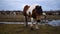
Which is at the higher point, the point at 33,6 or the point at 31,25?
the point at 33,6

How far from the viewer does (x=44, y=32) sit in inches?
124

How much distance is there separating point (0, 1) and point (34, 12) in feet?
1.91

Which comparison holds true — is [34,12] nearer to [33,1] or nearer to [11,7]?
[33,1]

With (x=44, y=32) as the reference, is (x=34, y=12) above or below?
above

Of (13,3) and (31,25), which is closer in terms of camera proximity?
(13,3)

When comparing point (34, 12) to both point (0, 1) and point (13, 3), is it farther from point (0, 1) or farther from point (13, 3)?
point (0, 1)

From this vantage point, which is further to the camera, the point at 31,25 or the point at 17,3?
the point at 31,25

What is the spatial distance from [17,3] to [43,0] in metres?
0.42

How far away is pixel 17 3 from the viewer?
10.3ft

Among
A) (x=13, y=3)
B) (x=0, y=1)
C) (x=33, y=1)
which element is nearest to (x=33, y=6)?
(x=33, y=1)

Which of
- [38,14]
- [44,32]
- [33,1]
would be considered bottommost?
[44,32]

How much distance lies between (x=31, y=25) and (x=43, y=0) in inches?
20.0

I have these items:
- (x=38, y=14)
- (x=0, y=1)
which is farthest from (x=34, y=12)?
(x=0, y=1)

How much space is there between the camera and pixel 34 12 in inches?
127
